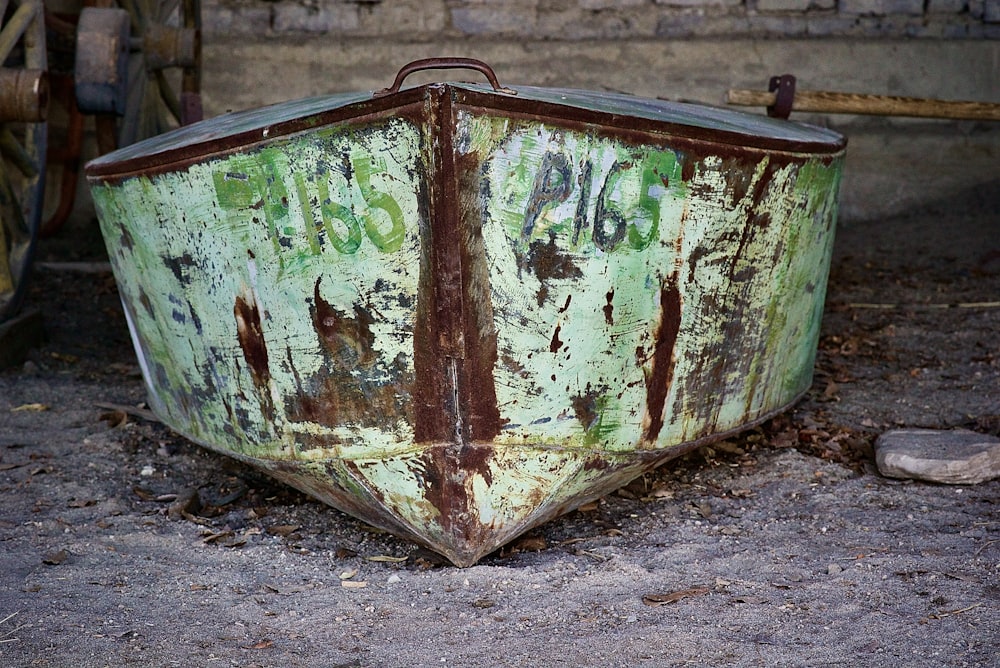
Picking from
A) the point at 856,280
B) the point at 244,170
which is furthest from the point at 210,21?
the point at 244,170

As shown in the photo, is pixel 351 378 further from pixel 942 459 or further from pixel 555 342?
pixel 942 459

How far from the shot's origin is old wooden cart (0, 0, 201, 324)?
3549 mm

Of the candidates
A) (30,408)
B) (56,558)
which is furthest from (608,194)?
(30,408)

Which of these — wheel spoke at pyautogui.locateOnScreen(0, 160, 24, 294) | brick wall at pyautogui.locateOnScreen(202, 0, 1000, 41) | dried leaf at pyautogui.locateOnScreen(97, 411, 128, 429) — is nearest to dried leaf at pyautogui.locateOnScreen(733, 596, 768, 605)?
dried leaf at pyautogui.locateOnScreen(97, 411, 128, 429)

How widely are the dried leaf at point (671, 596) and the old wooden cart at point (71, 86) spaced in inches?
93.1

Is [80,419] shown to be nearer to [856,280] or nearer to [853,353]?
[853,353]

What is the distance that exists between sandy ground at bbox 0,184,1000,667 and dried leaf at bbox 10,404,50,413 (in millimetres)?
13

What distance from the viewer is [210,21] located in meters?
5.85

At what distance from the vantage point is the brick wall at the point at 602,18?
5836 mm

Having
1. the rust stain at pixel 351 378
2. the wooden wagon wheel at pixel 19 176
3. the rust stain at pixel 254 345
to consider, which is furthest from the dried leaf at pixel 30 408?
the rust stain at pixel 351 378

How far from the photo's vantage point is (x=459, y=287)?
6.44ft

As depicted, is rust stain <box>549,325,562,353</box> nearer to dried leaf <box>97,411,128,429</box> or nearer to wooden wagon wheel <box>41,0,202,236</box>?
dried leaf <box>97,411,128,429</box>

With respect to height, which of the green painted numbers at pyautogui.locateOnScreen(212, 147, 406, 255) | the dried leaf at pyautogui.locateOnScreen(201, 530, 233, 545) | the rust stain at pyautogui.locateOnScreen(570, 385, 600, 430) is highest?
the green painted numbers at pyautogui.locateOnScreen(212, 147, 406, 255)

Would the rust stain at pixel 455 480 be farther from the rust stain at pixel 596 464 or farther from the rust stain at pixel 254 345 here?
the rust stain at pixel 254 345
